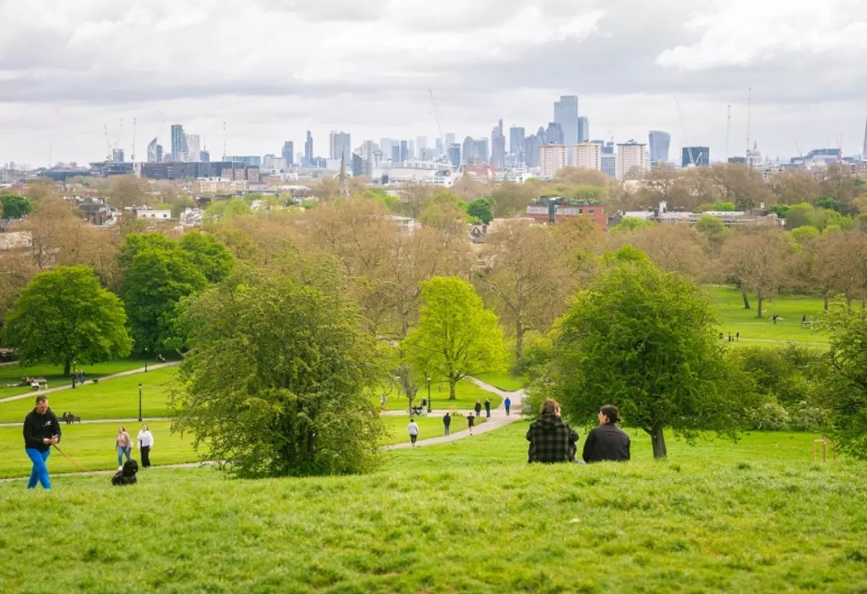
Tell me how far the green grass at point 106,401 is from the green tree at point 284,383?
2640 centimetres

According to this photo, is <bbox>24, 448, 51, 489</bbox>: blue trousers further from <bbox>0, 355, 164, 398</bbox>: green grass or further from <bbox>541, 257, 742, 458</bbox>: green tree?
<bbox>0, 355, 164, 398</bbox>: green grass

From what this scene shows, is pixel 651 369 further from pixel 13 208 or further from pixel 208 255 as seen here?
pixel 13 208

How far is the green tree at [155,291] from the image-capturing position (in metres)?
80.1

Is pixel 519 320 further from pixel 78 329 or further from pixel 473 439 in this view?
pixel 473 439

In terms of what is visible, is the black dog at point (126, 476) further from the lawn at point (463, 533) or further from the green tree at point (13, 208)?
the green tree at point (13, 208)

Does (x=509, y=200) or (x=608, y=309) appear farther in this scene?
(x=509, y=200)

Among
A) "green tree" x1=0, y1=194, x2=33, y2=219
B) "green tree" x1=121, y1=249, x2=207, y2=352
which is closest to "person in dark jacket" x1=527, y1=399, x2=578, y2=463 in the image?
"green tree" x1=121, y1=249, x2=207, y2=352

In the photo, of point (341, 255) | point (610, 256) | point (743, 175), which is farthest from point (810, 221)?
point (341, 255)

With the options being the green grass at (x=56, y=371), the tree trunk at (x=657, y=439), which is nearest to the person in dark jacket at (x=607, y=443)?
the tree trunk at (x=657, y=439)

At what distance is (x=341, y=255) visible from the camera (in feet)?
290

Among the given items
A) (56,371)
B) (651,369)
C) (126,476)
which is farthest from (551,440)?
(56,371)

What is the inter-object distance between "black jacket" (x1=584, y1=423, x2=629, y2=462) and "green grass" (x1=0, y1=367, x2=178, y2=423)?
37.2 meters

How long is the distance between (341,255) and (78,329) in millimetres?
23447

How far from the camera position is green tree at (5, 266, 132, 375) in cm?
7125
